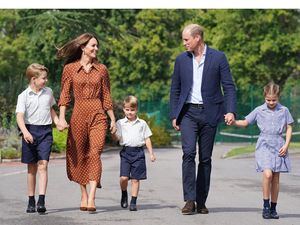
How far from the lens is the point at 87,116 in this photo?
380 inches

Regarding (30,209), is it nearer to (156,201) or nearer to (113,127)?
(113,127)

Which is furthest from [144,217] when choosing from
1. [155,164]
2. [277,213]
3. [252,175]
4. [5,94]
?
[5,94]

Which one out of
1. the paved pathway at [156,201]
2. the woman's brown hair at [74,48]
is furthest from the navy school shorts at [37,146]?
the woman's brown hair at [74,48]

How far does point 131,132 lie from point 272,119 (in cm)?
168

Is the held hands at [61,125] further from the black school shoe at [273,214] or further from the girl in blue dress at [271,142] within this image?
the black school shoe at [273,214]

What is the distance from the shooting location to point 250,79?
45406 millimetres

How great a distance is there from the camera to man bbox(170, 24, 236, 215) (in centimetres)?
955

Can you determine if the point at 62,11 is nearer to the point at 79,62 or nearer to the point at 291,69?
the point at 291,69

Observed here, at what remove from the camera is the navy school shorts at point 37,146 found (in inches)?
382

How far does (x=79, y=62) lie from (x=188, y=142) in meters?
1.48

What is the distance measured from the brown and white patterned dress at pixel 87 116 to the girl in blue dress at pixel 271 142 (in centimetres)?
149

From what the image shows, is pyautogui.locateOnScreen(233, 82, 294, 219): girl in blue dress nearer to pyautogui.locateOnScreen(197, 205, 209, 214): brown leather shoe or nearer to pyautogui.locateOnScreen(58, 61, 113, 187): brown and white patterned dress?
pyautogui.locateOnScreen(197, 205, 209, 214): brown leather shoe

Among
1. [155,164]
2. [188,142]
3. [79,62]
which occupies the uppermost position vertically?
[79,62]

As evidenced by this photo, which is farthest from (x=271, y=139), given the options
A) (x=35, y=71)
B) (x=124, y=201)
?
(x=35, y=71)
